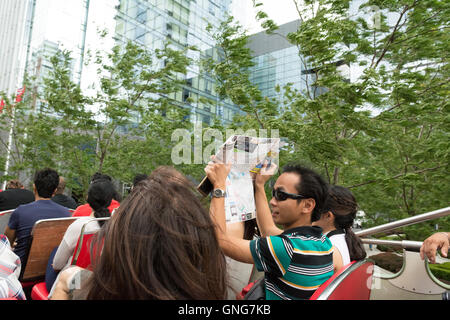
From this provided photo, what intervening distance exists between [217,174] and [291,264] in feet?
2.01

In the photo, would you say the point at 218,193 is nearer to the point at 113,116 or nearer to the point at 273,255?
the point at 273,255

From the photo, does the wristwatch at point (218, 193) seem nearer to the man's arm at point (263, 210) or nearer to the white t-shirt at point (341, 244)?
the man's arm at point (263, 210)

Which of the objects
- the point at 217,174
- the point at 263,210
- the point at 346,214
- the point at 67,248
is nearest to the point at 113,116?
the point at 67,248

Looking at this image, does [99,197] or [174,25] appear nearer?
[99,197]

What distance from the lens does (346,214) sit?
8.34 feet

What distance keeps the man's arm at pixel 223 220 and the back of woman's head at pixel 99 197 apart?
5.90ft

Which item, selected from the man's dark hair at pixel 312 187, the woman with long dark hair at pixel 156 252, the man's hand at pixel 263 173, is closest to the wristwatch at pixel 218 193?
the man's hand at pixel 263 173

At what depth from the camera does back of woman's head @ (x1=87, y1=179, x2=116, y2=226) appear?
304 cm

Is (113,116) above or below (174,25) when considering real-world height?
below

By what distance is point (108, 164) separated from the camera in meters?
8.09

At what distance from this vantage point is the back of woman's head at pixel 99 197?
3035 mm

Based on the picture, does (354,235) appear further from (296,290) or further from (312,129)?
(312,129)

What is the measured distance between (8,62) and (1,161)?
20.5 metres
